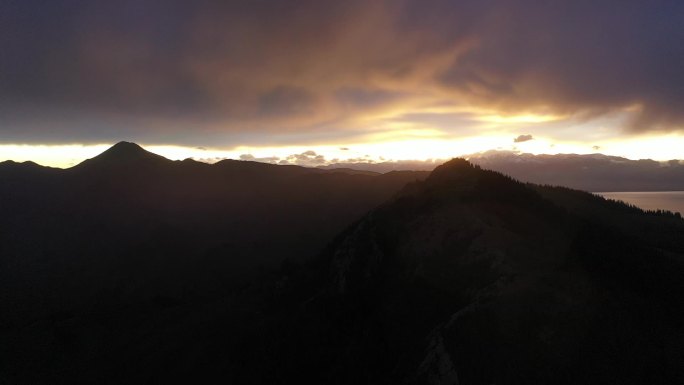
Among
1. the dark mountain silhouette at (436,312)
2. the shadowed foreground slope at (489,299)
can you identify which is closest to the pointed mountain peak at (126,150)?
the dark mountain silhouette at (436,312)

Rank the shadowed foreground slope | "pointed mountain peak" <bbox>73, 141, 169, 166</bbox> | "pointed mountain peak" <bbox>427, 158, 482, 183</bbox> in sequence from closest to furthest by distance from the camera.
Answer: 1. the shadowed foreground slope
2. "pointed mountain peak" <bbox>427, 158, 482, 183</bbox>
3. "pointed mountain peak" <bbox>73, 141, 169, 166</bbox>

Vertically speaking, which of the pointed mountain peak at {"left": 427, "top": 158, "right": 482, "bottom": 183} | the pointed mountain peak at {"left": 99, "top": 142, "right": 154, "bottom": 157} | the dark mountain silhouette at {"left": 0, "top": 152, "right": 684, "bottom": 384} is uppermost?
the pointed mountain peak at {"left": 99, "top": 142, "right": 154, "bottom": 157}

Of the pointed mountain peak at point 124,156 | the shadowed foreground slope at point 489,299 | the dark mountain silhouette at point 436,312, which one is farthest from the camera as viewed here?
the pointed mountain peak at point 124,156

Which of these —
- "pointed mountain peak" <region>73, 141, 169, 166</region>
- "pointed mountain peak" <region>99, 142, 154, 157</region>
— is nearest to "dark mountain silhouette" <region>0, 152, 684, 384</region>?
"pointed mountain peak" <region>73, 141, 169, 166</region>

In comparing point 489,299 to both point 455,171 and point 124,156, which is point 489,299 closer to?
point 455,171

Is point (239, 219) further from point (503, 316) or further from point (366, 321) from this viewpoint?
point (503, 316)

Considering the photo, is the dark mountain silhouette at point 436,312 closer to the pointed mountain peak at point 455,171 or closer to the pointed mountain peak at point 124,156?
the pointed mountain peak at point 455,171

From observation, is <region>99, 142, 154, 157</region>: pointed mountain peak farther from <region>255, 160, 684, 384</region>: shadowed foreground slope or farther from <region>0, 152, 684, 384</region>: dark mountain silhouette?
<region>255, 160, 684, 384</region>: shadowed foreground slope

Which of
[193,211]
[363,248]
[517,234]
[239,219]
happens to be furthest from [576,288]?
[193,211]

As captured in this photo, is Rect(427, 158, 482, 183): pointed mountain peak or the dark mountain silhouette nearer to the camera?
the dark mountain silhouette

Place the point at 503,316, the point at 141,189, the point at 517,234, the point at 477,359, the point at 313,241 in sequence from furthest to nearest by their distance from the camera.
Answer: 1. the point at 141,189
2. the point at 313,241
3. the point at 517,234
4. the point at 503,316
5. the point at 477,359

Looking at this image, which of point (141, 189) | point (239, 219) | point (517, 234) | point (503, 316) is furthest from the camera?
point (141, 189)
